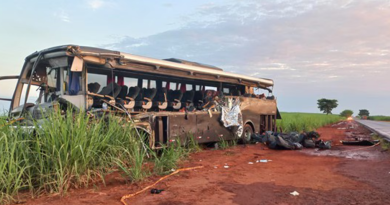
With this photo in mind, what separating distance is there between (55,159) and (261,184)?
360 centimetres

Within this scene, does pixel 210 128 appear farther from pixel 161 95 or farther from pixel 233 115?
pixel 161 95

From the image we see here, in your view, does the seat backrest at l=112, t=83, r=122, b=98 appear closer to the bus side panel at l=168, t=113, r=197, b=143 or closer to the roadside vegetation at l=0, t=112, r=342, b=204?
the bus side panel at l=168, t=113, r=197, b=143

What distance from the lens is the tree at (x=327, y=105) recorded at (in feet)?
230

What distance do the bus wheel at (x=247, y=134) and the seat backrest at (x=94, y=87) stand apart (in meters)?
6.36

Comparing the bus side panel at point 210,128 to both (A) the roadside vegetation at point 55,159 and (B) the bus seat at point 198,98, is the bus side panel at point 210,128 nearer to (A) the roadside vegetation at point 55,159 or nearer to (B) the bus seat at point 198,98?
(B) the bus seat at point 198,98

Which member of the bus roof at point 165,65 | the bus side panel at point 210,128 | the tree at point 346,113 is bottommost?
the bus side panel at point 210,128

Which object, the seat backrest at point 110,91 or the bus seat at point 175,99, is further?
the bus seat at point 175,99

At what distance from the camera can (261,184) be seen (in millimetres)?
5840

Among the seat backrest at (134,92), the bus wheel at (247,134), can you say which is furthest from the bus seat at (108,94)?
the bus wheel at (247,134)

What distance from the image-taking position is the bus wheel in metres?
12.5

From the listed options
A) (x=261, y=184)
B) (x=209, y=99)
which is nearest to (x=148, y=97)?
(x=209, y=99)

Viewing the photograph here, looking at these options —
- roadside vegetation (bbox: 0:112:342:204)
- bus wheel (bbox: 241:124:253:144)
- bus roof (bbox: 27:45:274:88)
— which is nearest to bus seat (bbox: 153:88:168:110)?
bus roof (bbox: 27:45:274:88)

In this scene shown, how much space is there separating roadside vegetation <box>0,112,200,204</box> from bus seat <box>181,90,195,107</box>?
217 inches

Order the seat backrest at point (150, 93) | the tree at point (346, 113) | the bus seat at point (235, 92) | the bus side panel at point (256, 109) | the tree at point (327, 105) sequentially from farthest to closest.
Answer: the tree at point (346, 113) < the tree at point (327, 105) < the bus seat at point (235, 92) < the bus side panel at point (256, 109) < the seat backrest at point (150, 93)
